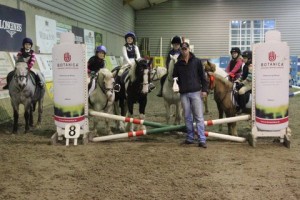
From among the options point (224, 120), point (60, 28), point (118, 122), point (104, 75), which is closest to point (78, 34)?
point (60, 28)

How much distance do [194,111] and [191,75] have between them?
69 centimetres

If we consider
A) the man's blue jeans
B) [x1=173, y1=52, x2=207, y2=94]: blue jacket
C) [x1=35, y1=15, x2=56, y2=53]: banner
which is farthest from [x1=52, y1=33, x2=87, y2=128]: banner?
[x1=35, y1=15, x2=56, y2=53]: banner

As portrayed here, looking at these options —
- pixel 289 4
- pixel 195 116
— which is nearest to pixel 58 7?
pixel 195 116

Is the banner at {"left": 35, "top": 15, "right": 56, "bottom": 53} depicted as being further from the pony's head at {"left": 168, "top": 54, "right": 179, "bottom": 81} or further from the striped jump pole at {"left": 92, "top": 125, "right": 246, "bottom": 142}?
the striped jump pole at {"left": 92, "top": 125, "right": 246, "bottom": 142}

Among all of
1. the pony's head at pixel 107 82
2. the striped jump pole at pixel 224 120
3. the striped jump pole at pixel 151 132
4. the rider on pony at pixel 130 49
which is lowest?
the striped jump pole at pixel 151 132

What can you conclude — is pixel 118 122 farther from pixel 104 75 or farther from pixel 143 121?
pixel 143 121

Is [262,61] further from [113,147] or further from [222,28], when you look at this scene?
[222,28]

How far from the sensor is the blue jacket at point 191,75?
674 centimetres

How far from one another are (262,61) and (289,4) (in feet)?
81.1

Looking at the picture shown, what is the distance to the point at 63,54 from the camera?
22.4 ft

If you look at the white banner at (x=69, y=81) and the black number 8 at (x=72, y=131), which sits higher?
the white banner at (x=69, y=81)

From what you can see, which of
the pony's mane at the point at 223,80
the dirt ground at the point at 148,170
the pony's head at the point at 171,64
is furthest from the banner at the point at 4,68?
the pony's mane at the point at 223,80

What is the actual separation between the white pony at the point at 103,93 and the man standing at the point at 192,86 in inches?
57.6

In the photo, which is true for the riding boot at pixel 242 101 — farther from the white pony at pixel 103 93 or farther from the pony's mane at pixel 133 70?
the white pony at pixel 103 93
